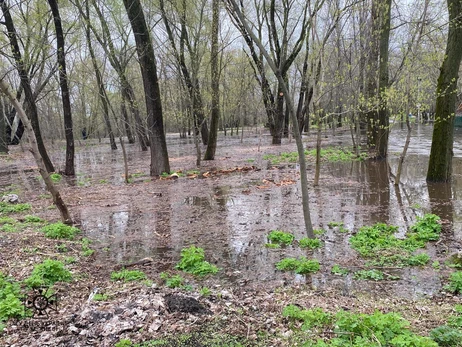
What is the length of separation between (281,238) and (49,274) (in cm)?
337

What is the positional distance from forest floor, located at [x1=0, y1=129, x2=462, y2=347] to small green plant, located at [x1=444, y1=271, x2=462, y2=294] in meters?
0.06

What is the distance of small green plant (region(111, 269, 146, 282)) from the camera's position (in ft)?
14.4

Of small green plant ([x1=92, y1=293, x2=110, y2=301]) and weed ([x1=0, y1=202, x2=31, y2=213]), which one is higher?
weed ([x1=0, y1=202, x2=31, y2=213])

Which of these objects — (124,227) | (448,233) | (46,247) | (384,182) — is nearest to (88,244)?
(46,247)

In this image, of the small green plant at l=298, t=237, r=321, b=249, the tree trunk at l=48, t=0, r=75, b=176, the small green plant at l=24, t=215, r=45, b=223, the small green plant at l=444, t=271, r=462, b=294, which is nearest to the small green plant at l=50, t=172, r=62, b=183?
the tree trunk at l=48, t=0, r=75, b=176

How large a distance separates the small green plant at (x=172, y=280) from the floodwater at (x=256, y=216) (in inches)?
16.8

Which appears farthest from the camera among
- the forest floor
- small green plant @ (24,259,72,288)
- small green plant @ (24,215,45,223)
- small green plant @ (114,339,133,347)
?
small green plant @ (24,215,45,223)

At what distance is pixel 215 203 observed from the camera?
8586 mm

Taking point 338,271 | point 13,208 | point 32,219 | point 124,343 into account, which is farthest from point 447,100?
point 13,208

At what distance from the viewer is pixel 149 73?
11.9 metres

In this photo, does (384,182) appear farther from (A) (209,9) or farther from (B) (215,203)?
(A) (209,9)

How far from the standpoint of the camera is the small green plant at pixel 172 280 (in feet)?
13.7

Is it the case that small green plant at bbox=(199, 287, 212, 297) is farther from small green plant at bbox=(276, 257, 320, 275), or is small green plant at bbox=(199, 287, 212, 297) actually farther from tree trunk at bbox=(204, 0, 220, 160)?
tree trunk at bbox=(204, 0, 220, 160)

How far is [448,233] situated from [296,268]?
290 centimetres
